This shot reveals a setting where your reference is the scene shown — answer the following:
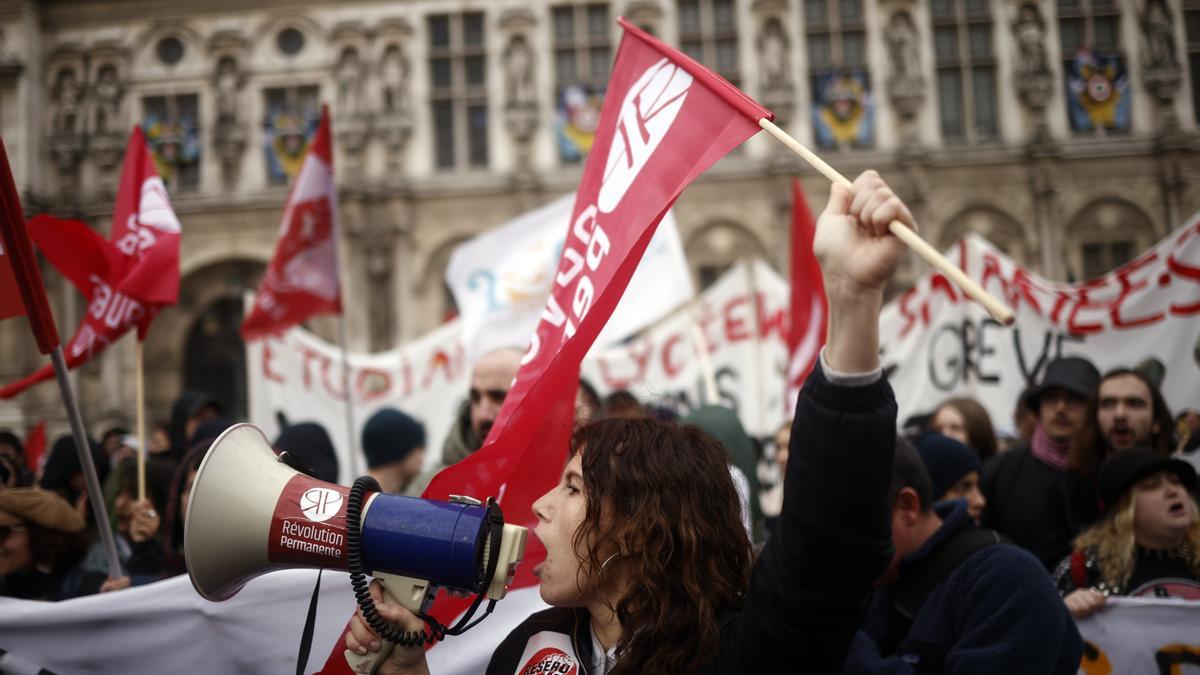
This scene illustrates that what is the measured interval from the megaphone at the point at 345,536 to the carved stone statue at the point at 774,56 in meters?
17.2

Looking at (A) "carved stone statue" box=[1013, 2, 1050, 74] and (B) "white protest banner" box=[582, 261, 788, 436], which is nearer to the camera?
(B) "white protest banner" box=[582, 261, 788, 436]

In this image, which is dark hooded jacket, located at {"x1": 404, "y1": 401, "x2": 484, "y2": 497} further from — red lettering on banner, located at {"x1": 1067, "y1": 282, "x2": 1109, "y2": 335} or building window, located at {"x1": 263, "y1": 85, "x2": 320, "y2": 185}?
building window, located at {"x1": 263, "y1": 85, "x2": 320, "y2": 185}

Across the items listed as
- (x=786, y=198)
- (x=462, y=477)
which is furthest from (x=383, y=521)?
(x=786, y=198)

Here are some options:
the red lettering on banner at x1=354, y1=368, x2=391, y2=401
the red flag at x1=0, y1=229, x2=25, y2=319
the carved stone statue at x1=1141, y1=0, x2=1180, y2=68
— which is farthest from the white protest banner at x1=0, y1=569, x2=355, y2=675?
the carved stone statue at x1=1141, y1=0, x2=1180, y2=68

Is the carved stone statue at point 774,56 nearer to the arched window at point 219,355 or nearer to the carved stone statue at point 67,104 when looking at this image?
the arched window at point 219,355

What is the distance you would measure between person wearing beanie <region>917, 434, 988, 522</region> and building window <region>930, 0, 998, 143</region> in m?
16.0

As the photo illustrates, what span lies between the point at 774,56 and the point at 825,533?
58.0ft

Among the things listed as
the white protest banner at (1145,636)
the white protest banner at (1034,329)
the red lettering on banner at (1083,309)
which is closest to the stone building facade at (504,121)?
the white protest banner at (1034,329)

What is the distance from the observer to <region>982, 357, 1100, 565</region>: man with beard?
14.2 ft

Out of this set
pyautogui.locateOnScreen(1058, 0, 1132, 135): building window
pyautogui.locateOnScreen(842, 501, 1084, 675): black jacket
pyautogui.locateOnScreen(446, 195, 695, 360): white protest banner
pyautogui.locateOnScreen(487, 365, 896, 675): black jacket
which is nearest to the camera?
pyautogui.locateOnScreen(487, 365, 896, 675): black jacket

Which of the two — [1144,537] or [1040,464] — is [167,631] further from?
[1040,464]

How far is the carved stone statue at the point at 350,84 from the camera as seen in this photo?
18.3 metres

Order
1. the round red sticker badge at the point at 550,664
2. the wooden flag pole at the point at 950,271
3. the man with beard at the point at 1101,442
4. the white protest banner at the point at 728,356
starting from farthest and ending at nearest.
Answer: the white protest banner at the point at 728,356, the man with beard at the point at 1101,442, the round red sticker badge at the point at 550,664, the wooden flag pole at the point at 950,271

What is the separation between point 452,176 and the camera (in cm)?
1833
